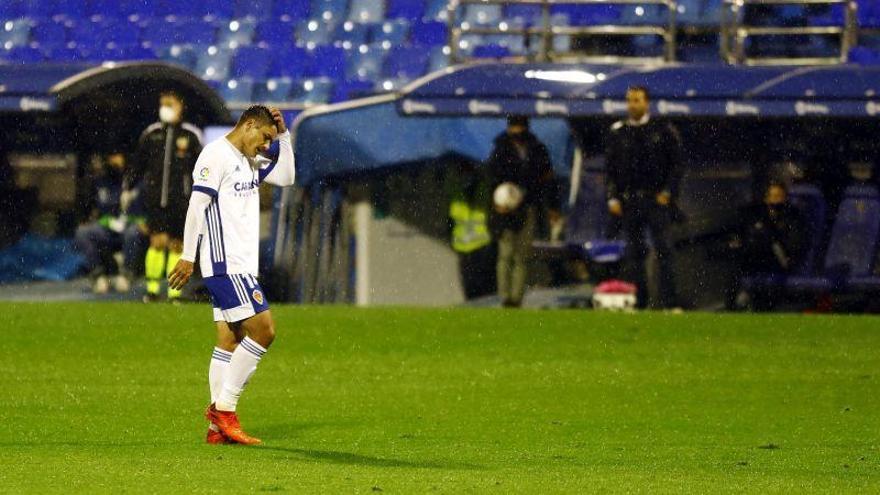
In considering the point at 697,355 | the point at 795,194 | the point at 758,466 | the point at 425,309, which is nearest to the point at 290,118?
the point at 425,309

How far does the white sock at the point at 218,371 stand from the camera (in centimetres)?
1030

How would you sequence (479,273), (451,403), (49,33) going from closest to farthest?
(451,403) → (479,273) → (49,33)

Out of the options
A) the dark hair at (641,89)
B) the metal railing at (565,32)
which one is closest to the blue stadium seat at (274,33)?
the metal railing at (565,32)

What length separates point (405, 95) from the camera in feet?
64.7

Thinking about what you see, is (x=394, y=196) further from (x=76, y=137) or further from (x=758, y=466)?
(x=758, y=466)

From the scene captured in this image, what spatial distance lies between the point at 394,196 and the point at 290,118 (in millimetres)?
2567

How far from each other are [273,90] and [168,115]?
231 inches

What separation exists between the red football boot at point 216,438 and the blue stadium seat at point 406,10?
53.9 ft

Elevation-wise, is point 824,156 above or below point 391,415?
above

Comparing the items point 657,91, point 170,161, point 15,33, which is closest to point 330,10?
point 15,33

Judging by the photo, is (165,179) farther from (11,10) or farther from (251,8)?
(11,10)

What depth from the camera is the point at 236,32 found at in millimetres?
27219

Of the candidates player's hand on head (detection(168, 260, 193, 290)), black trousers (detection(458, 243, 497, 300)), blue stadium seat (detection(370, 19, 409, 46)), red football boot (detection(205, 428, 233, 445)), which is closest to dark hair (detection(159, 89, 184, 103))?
black trousers (detection(458, 243, 497, 300))

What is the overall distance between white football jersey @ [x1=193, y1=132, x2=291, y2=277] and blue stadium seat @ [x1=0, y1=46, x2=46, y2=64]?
58.6 ft
